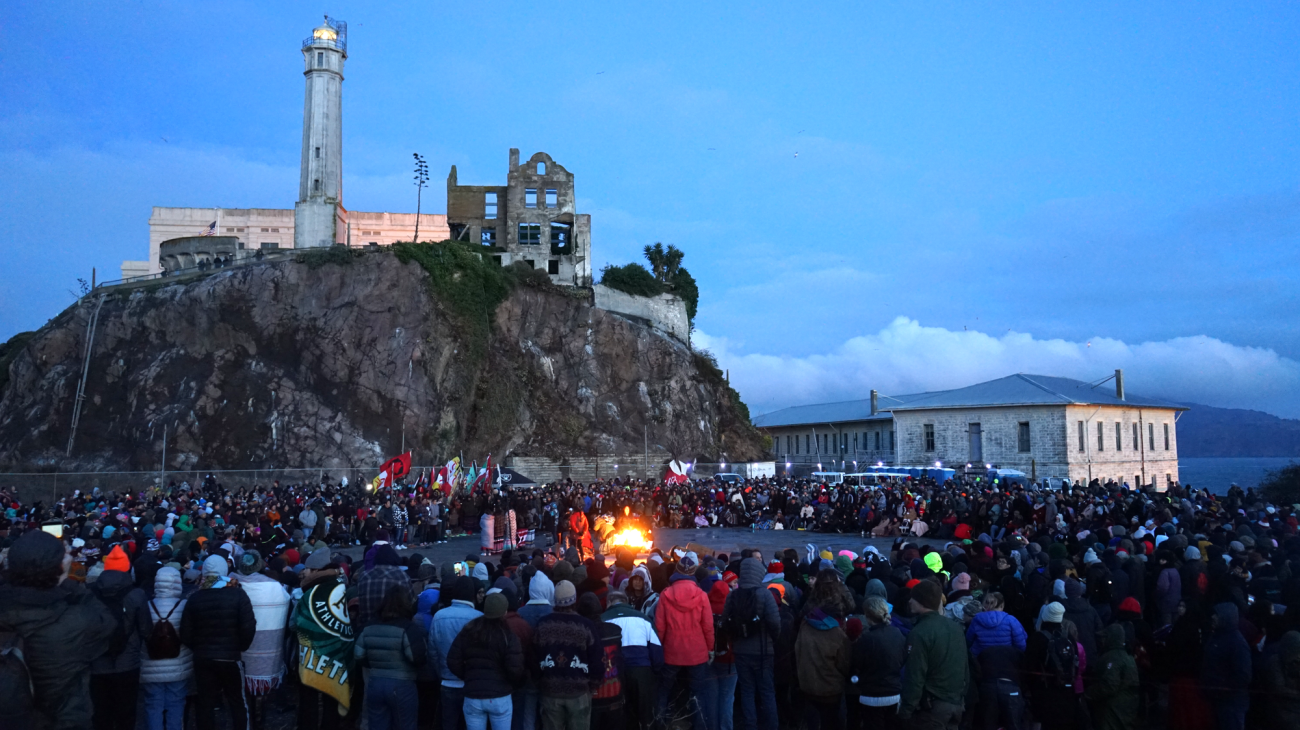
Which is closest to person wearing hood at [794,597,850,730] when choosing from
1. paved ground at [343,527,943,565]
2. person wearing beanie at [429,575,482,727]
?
person wearing beanie at [429,575,482,727]

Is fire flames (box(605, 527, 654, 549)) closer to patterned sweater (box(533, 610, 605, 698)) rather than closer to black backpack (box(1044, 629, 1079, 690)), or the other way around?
black backpack (box(1044, 629, 1079, 690))

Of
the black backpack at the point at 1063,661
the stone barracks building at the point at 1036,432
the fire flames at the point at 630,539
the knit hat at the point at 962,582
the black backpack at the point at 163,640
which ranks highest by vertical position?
the stone barracks building at the point at 1036,432

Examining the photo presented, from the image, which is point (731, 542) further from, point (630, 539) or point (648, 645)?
point (648, 645)

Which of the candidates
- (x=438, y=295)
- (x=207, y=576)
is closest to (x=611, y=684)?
(x=207, y=576)

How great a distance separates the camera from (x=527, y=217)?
62125 millimetres

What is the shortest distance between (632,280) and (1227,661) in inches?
2218

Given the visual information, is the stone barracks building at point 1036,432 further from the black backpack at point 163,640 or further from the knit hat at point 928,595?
the black backpack at point 163,640

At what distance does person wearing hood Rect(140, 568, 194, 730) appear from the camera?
7.39 m

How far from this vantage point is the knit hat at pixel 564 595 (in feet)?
23.2

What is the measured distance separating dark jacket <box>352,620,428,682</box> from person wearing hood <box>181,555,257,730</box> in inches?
45.1

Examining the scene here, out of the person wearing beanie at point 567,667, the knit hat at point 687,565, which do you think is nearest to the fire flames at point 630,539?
the knit hat at point 687,565

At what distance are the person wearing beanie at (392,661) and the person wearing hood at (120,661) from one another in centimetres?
195

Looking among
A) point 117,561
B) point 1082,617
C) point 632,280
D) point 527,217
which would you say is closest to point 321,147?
point 527,217

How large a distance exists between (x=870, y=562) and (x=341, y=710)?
6506mm
